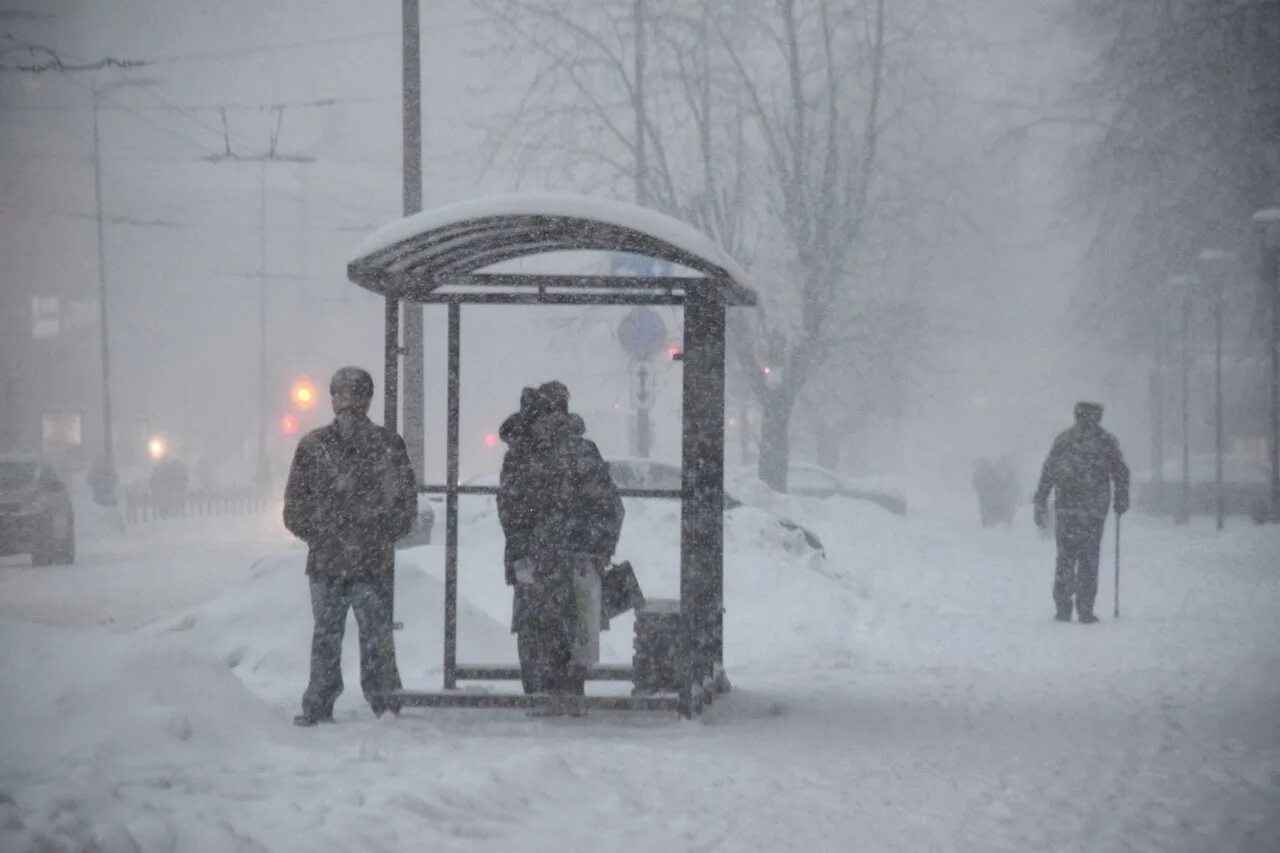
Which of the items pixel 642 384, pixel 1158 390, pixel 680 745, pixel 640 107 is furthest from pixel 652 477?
pixel 1158 390

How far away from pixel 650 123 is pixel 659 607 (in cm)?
1751

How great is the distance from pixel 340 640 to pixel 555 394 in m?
1.79

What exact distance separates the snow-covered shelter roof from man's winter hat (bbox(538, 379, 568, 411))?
49cm

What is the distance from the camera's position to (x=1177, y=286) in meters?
28.5

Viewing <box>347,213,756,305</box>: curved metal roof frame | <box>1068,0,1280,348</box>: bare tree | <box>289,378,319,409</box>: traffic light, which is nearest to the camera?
<box>347,213,756,305</box>: curved metal roof frame

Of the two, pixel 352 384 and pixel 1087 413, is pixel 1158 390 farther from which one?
pixel 352 384

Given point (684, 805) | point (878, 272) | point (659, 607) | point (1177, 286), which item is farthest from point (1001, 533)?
point (684, 805)

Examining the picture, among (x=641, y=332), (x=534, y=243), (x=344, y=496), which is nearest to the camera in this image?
(x=344, y=496)

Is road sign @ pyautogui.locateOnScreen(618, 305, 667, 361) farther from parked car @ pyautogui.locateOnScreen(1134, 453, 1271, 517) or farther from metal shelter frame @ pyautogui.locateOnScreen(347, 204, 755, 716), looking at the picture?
parked car @ pyautogui.locateOnScreen(1134, 453, 1271, 517)

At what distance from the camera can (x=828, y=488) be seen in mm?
34000

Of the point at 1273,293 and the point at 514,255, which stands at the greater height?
the point at 1273,293

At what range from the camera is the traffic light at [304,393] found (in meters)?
23.8

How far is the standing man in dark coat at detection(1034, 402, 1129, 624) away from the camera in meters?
13.8

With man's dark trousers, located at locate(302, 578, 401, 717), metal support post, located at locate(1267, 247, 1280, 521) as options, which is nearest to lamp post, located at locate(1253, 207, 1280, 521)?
metal support post, located at locate(1267, 247, 1280, 521)
